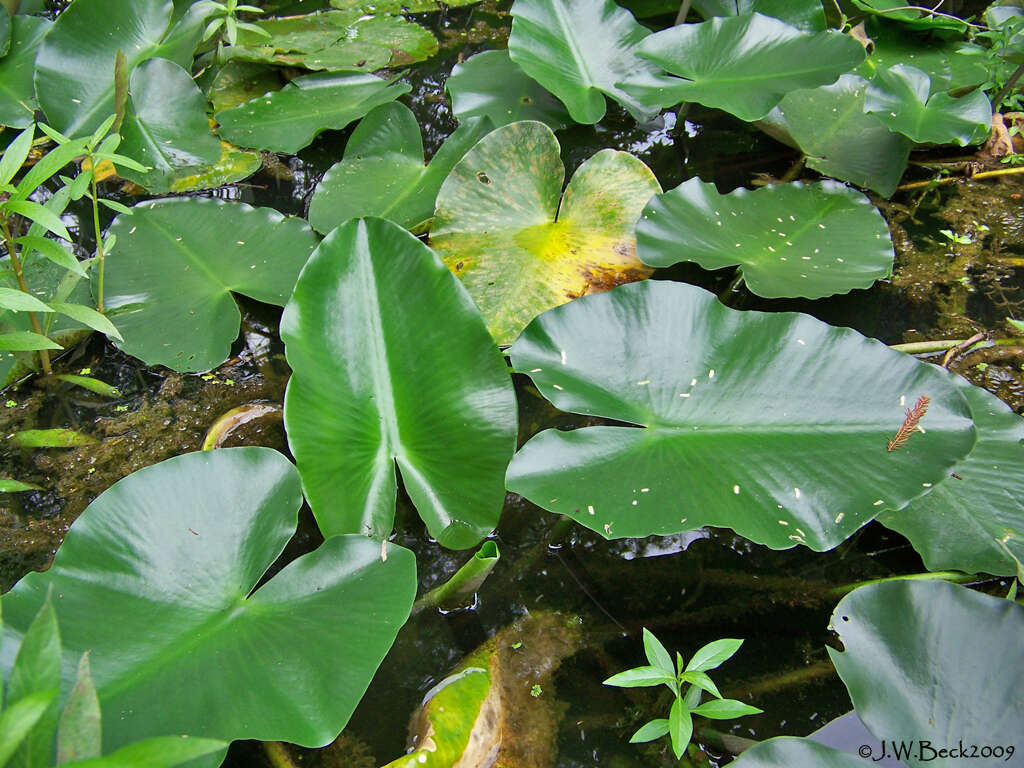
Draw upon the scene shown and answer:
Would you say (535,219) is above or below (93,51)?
below

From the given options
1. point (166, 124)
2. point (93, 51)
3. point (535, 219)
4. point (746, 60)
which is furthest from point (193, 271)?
point (746, 60)

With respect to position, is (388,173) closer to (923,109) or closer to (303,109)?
(303,109)

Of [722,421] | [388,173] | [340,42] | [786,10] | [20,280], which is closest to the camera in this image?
[722,421]

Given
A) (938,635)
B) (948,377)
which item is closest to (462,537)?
(938,635)

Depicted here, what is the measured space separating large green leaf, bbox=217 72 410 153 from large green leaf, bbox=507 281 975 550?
1.09 m

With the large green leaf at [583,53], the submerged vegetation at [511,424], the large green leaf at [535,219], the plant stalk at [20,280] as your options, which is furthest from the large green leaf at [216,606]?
the large green leaf at [583,53]

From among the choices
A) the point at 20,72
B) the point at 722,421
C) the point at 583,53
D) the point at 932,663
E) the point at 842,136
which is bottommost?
the point at 932,663

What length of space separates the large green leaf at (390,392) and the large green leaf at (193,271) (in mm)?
336

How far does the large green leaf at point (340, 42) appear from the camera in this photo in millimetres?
2197

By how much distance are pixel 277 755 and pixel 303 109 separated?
167 cm

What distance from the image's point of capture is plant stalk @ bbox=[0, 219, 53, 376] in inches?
48.6

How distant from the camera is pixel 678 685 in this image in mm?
955

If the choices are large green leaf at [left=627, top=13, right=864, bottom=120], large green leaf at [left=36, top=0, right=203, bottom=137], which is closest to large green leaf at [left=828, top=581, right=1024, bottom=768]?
large green leaf at [left=627, top=13, right=864, bottom=120]

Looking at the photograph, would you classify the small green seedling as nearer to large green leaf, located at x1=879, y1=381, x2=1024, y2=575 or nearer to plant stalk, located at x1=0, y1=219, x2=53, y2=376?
large green leaf, located at x1=879, y1=381, x2=1024, y2=575
